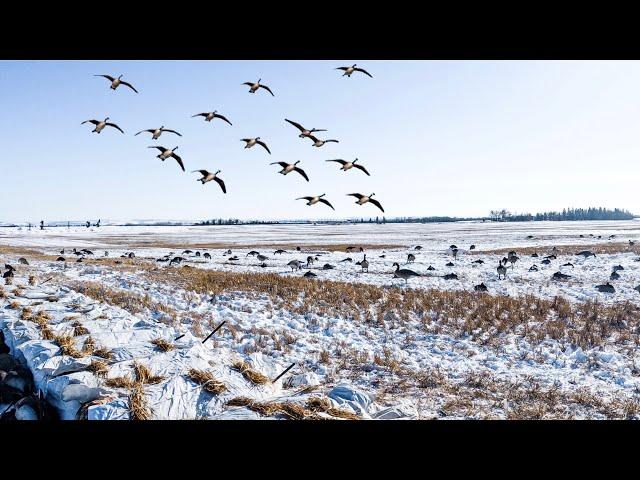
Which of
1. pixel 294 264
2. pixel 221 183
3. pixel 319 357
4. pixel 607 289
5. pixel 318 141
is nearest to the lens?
pixel 221 183

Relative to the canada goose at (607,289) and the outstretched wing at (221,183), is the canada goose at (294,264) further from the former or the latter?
the outstretched wing at (221,183)

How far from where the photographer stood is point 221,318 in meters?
9.92

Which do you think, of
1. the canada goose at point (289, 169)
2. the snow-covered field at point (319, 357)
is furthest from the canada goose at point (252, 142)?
the snow-covered field at point (319, 357)

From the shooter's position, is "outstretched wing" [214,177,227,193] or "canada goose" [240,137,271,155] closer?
"outstretched wing" [214,177,227,193]

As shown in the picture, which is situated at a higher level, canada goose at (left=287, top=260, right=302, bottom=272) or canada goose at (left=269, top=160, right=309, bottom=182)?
canada goose at (left=269, top=160, right=309, bottom=182)

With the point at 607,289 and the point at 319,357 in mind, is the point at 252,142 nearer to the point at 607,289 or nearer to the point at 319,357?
the point at 319,357

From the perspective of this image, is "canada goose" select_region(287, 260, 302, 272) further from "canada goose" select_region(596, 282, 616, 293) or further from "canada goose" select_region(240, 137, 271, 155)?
"canada goose" select_region(240, 137, 271, 155)

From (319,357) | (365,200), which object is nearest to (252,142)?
(365,200)

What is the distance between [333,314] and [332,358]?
121 inches

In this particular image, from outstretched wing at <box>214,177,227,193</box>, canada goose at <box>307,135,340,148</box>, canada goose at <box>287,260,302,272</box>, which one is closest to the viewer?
outstretched wing at <box>214,177,227,193</box>

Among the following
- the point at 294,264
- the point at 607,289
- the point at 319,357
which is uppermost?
the point at 294,264

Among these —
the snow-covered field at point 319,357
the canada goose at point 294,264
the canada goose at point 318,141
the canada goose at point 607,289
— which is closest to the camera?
the canada goose at point 318,141

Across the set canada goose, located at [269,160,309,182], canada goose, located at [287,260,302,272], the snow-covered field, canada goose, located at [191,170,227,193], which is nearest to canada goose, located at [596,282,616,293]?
the snow-covered field
